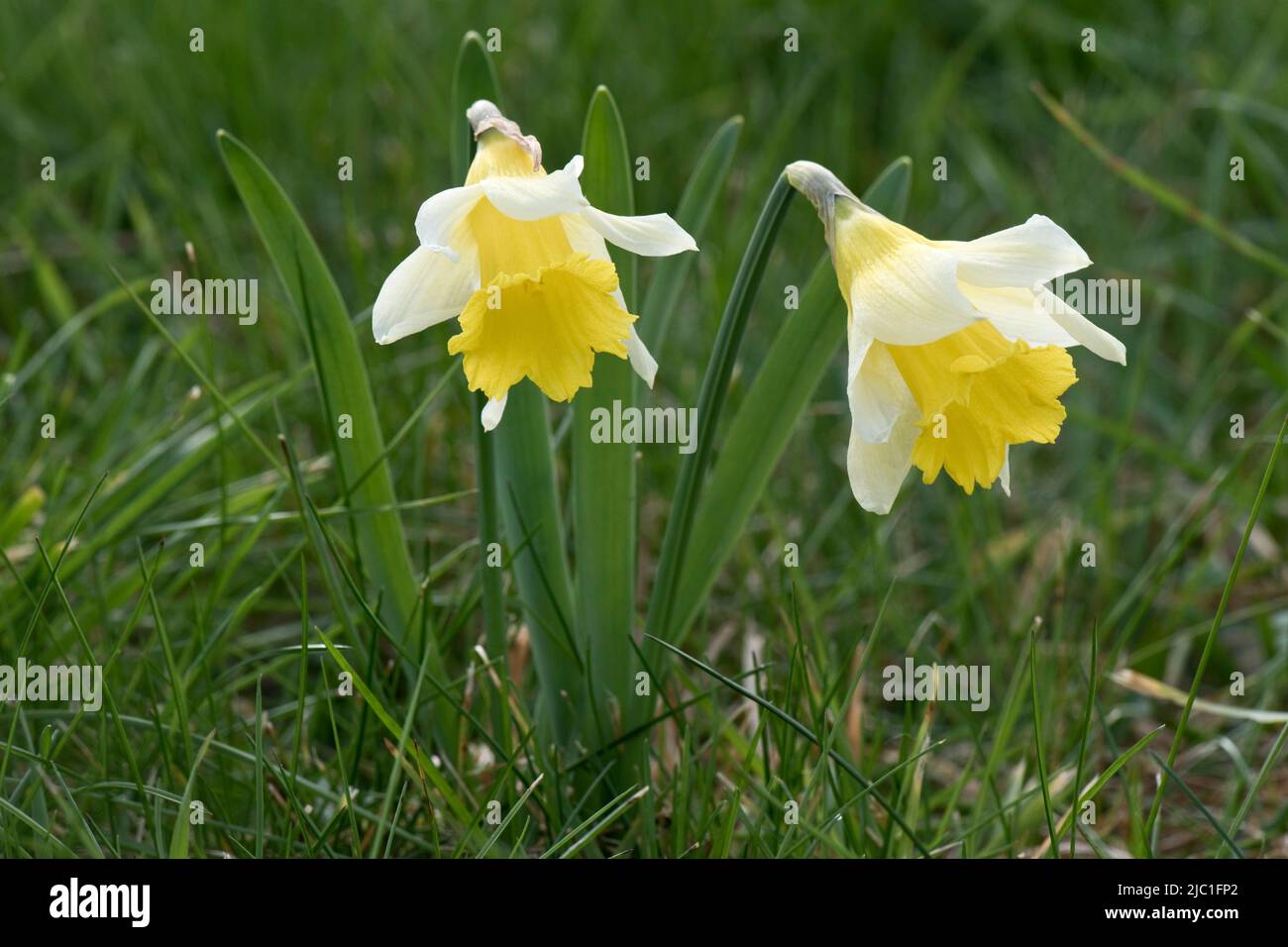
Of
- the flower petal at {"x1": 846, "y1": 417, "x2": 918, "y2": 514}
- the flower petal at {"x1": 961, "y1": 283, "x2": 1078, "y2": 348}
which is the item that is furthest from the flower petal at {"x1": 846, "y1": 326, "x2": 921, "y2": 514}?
the flower petal at {"x1": 961, "y1": 283, "x2": 1078, "y2": 348}

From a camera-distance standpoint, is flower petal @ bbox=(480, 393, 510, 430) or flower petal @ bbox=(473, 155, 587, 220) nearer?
flower petal @ bbox=(473, 155, 587, 220)

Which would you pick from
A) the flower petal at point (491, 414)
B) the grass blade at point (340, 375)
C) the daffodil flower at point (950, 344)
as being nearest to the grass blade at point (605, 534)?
the grass blade at point (340, 375)

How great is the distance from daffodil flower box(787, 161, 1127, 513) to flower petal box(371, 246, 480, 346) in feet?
1.58

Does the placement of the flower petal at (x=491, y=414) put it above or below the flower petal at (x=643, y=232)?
below

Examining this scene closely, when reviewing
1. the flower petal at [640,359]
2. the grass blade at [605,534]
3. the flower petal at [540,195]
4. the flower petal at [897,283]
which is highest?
the flower petal at [540,195]

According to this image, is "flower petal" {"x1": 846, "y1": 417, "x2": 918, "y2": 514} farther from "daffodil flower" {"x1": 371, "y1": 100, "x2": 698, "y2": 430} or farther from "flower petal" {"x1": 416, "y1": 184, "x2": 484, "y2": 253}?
"flower petal" {"x1": 416, "y1": 184, "x2": 484, "y2": 253}

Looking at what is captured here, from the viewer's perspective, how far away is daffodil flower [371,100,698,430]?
5.00ft

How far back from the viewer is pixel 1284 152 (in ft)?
12.7

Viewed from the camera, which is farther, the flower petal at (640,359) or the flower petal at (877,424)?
the flower petal at (640,359)

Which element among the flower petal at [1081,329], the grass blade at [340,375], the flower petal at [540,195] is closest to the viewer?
the flower petal at [540,195]

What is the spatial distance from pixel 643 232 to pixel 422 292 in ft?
0.93

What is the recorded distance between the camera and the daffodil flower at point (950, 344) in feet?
4.91

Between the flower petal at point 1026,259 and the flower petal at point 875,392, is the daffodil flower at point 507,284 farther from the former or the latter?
the flower petal at point 1026,259
